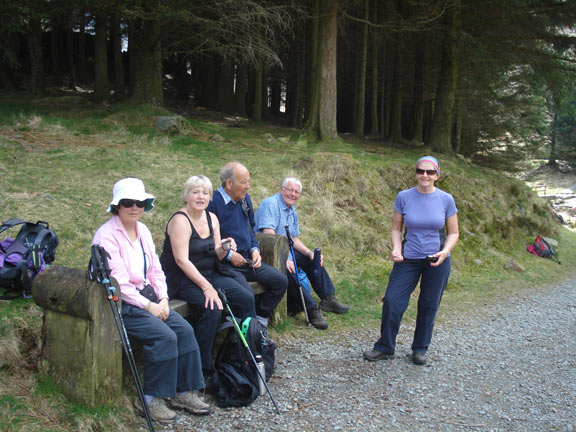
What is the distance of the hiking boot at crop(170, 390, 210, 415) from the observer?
3771 mm

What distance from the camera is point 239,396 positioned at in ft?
13.2

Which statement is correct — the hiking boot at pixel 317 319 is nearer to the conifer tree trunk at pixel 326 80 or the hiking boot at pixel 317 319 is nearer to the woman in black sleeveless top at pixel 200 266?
the woman in black sleeveless top at pixel 200 266

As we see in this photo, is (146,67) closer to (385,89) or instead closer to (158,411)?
(158,411)

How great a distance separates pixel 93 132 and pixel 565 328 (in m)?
10.0

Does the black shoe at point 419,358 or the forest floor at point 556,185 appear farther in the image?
the forest floor at point 556,185

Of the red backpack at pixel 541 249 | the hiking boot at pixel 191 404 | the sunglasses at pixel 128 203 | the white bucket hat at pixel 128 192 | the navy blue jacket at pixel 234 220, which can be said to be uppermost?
the white bucket hat at pixel 128 192

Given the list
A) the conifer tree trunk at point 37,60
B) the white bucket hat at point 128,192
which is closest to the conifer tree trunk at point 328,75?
the conifer tree trunk at point 37,60

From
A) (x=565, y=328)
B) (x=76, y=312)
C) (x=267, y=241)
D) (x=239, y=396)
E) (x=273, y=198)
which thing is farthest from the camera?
(x=565, y=328)

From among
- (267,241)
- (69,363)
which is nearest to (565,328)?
(267,241)

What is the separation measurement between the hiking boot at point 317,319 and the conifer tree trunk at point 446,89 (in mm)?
12717

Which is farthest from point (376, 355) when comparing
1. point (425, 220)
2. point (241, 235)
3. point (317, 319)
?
point (241, 235)

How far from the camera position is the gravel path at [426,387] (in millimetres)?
3814

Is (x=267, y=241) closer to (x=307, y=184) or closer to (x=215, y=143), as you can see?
(x=307, y=184)

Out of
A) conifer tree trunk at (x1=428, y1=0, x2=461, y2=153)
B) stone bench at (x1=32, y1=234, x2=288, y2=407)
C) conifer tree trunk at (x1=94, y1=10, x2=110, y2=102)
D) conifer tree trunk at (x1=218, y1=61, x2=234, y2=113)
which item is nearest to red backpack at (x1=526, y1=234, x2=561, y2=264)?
conifer tree trunk at (x1=428, y1=0, x2=461, y2=153)
